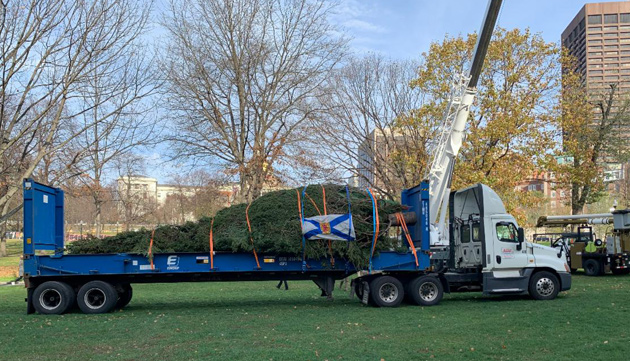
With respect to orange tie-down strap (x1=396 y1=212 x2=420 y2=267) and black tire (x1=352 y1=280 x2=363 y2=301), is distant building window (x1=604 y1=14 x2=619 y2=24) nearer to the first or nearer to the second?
orange tie-down strap (x1=396 y1=212 x2=420 y2=267)

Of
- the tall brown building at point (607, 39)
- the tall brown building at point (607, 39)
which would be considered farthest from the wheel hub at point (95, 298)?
the tall brown building at point (607, 39)

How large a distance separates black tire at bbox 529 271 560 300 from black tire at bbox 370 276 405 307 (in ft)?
12.2

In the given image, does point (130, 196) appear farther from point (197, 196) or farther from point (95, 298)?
point (95, 298)

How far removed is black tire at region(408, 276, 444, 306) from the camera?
14.2 meters

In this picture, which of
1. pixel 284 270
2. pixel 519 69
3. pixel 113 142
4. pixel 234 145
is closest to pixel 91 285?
pixel 284 270

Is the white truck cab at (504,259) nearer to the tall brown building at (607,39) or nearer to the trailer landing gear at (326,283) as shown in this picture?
the trailer landing gear at (326,283)

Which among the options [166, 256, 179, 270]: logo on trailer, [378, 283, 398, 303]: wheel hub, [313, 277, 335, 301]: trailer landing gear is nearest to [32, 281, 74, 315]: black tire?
[166, 256, 179, 270]: logo on trailer

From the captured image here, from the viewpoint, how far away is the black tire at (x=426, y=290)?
1420 cm

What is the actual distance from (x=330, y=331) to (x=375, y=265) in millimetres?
3724

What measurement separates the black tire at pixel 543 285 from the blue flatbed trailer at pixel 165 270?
2478 millimetres

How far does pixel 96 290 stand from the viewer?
44.7 ft

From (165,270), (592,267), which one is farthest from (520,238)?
(592,267)

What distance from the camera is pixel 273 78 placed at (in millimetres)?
29078

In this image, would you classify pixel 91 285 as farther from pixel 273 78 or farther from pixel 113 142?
pixel 273 78
